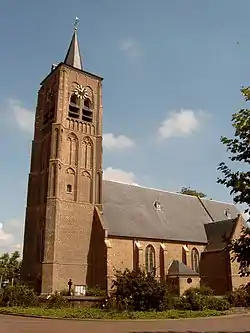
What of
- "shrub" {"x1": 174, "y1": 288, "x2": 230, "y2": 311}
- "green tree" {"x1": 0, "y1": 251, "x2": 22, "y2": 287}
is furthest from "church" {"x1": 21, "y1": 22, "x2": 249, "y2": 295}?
"green tree" {"x1": 0, "y1": 251, "x2": 22, "y2": 287}

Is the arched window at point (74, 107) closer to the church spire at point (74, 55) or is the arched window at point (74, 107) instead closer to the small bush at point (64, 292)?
the church spire at point (74, 55)

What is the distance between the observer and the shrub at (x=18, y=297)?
28.3 metres

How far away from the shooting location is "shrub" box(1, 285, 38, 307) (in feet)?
92.9

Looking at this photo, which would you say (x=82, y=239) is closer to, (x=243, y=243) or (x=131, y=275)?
(x=131, y=275)

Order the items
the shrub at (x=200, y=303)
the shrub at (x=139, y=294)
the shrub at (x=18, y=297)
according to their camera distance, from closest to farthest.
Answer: the shrub at (x=139, y=294) < the shrub at (x=200, y=303) < the shrub at (x=18, y=297)

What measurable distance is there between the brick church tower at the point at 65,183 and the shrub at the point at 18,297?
5593 millimetres

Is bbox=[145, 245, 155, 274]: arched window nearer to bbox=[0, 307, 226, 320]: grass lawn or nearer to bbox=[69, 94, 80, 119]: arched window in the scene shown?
bbox=[0, 307, 226, 320]: grass lawn

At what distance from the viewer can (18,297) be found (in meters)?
28.5

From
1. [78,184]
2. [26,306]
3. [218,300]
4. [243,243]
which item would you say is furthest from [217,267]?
[243,243]

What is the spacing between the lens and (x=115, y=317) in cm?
2155

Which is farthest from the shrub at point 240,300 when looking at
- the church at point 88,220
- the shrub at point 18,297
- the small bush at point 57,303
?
the shrub at point 18,297

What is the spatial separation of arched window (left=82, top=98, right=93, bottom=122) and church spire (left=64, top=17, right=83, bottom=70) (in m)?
4.79

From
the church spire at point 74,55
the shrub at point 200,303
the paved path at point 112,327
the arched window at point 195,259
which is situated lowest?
the paved path at point 112,327

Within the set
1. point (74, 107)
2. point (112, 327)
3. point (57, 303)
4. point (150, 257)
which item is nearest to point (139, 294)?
point (57, 303)
